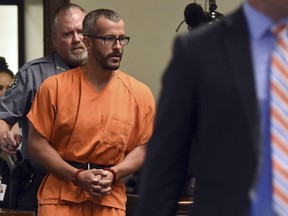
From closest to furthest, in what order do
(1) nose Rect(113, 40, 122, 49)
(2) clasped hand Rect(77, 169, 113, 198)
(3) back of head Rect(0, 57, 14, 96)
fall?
(2) clasped hand Rect(77, 169, 113, 198) → (1) nose Rect(113, 40, 122, 49) → (3) back of head Rect(0, 57, 14, 96)

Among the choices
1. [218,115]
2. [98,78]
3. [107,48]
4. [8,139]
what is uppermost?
[107,48]

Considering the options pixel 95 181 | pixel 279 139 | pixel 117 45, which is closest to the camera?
pixel 279 139

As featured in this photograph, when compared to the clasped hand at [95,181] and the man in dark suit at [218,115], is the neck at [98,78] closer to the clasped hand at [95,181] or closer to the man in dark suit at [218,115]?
the clasped hand at [95,181]

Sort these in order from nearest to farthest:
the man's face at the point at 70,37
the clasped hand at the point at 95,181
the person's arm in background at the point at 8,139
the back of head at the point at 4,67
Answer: the clasped hand at the point at 95,181
the person's arm in background at the point at 8,139
the man's face at the point at 70,37
the back of head at the point at 4,67

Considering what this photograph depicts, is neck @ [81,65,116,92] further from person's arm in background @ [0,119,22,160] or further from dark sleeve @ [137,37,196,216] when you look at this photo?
dark sleeve @ [137,37,196,216]

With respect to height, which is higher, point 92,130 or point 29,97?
point 29,97

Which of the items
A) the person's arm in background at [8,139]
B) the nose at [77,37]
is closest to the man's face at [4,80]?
the nose at [77,37]

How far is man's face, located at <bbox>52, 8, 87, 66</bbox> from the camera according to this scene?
4.84 m

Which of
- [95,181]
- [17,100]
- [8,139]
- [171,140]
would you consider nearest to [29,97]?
[17,100]

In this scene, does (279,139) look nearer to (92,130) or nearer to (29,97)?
(92,130)

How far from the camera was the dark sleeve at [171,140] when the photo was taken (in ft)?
7.81

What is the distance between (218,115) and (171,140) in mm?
148

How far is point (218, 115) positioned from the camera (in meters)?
2.34

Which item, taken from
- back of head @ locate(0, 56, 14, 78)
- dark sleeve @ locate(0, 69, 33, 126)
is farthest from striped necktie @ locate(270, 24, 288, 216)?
back of head @ locate(0, 56, 14, 78)
